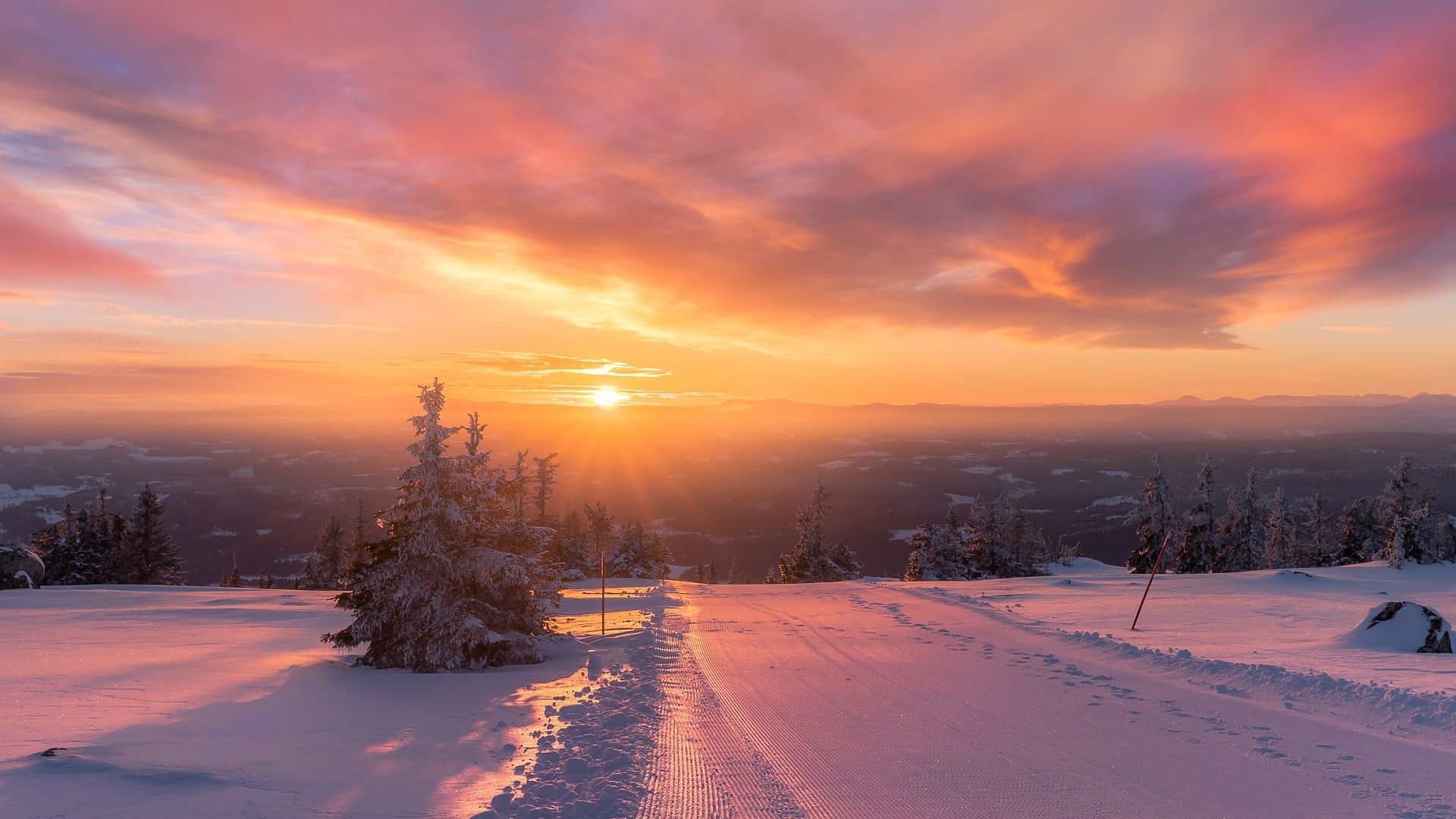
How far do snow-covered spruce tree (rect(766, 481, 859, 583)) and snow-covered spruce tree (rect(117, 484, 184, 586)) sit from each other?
43.1m

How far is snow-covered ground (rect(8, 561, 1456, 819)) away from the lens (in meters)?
6.19

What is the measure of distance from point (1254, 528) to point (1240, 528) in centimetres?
132

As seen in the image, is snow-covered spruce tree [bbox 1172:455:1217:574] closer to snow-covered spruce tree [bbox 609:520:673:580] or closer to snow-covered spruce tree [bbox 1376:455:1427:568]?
snow-covered spruce tree [bbox 1376:455:1427:568]

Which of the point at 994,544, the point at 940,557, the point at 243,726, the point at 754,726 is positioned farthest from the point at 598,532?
the point at 754,726

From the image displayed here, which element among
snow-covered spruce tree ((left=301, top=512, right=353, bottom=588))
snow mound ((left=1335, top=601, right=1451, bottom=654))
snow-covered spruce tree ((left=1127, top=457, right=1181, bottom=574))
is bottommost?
snow-covered spruce tree ((left=301, top=512, right=353, bottom=588))

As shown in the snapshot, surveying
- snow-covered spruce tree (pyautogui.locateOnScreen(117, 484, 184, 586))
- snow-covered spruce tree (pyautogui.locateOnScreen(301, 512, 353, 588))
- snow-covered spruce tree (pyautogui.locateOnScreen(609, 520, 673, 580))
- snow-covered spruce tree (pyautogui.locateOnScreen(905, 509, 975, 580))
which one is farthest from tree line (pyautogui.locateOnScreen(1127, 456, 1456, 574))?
snow-covered spruce tree (pyautogui.locateOnScreen(117, 484, 184, 586))

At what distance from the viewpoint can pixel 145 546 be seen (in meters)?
45.0

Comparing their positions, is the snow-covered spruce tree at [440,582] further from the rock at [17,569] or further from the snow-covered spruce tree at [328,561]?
the snow-covered spruce tree at [328,561]

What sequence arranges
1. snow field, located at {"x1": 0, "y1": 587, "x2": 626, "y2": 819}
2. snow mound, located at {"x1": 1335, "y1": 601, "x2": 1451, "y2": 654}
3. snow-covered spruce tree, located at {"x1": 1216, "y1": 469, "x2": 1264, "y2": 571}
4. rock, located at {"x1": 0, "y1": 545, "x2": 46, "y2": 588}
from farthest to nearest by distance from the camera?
snow-covered spruce tree, located at {"x1": 1216, "y1": 469, "x2": 1264, "y2": 571} < rock, located at {"x1": 0, "y1": 545, "x2": 46, "y2": 588} < snow mound, located at {"x1": 1335, "y1": 601, "x2": 1451, "y2": 654} < snow field, located at {"x1": 0, "y1": 587, "x2": 626, "y2": 819}

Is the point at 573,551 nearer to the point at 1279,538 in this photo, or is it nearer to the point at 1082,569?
the point at 1082,569

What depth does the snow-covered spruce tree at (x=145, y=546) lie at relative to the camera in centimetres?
4447

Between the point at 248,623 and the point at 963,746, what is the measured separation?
67.1ft

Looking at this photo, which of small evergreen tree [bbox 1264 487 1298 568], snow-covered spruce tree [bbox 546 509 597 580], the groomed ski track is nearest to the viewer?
the groomed ski track

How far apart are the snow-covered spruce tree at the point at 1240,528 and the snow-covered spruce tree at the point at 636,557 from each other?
4107 cm
